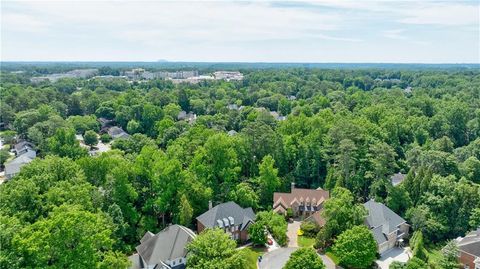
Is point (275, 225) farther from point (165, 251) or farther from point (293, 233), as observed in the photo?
point (165, 251)

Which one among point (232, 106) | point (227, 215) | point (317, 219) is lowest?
point (317, 219)

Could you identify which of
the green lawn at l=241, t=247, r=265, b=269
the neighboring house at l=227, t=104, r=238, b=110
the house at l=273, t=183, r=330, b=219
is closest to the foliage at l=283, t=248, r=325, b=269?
the green lawn at l=241, t=247, r=265, b=269

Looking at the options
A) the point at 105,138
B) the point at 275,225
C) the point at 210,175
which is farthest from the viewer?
the point at 105,138

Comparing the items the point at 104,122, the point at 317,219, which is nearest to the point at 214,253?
the point at 317,219

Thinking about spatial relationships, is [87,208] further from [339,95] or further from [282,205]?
[339,95]

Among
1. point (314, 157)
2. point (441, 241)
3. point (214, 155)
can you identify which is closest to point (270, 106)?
point (314, 157)

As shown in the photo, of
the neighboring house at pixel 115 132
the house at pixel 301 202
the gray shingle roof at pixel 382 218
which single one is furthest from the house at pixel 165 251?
the neighboring house at pixel 115 132

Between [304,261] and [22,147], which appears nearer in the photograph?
[304,261]
